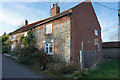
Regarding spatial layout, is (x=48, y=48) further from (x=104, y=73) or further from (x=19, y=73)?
(x=104, y=73)

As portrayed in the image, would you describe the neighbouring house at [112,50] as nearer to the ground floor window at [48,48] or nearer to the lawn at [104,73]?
the lawn at [104,73]

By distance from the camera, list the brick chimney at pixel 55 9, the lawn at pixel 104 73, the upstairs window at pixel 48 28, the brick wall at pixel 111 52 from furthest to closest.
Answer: the brick wall at pixel 111 52 → the brick chimney at pixel 55 9 → the upstairs window at pixel 48 28 → the lawn at pixel 104 73

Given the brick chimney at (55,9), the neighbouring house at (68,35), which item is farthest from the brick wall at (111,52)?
the brick chimney at (55,9)

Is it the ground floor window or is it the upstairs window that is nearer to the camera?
the ground floor window

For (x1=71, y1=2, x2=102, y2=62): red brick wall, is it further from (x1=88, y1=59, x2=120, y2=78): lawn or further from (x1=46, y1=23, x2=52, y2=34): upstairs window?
(x1=46, y1=23, x2=52, y2=34): upstairs window

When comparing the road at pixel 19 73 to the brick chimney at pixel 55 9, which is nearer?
the road at pixel 19 73

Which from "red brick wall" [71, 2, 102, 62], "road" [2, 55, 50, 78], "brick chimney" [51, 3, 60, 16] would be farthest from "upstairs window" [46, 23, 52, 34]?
"road" [2, 55, 50, 78]

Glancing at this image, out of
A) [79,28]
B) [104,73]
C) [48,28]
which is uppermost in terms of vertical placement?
[48,28]

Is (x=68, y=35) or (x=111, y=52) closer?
(x=68, y=35)

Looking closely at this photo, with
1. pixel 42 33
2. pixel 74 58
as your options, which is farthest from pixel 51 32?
pixel 74 58


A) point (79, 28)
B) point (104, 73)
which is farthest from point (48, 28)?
point (104, 73)

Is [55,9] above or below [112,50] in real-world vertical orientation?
above

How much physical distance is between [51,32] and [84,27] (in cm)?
493

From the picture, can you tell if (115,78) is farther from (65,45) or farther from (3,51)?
(3,51)
